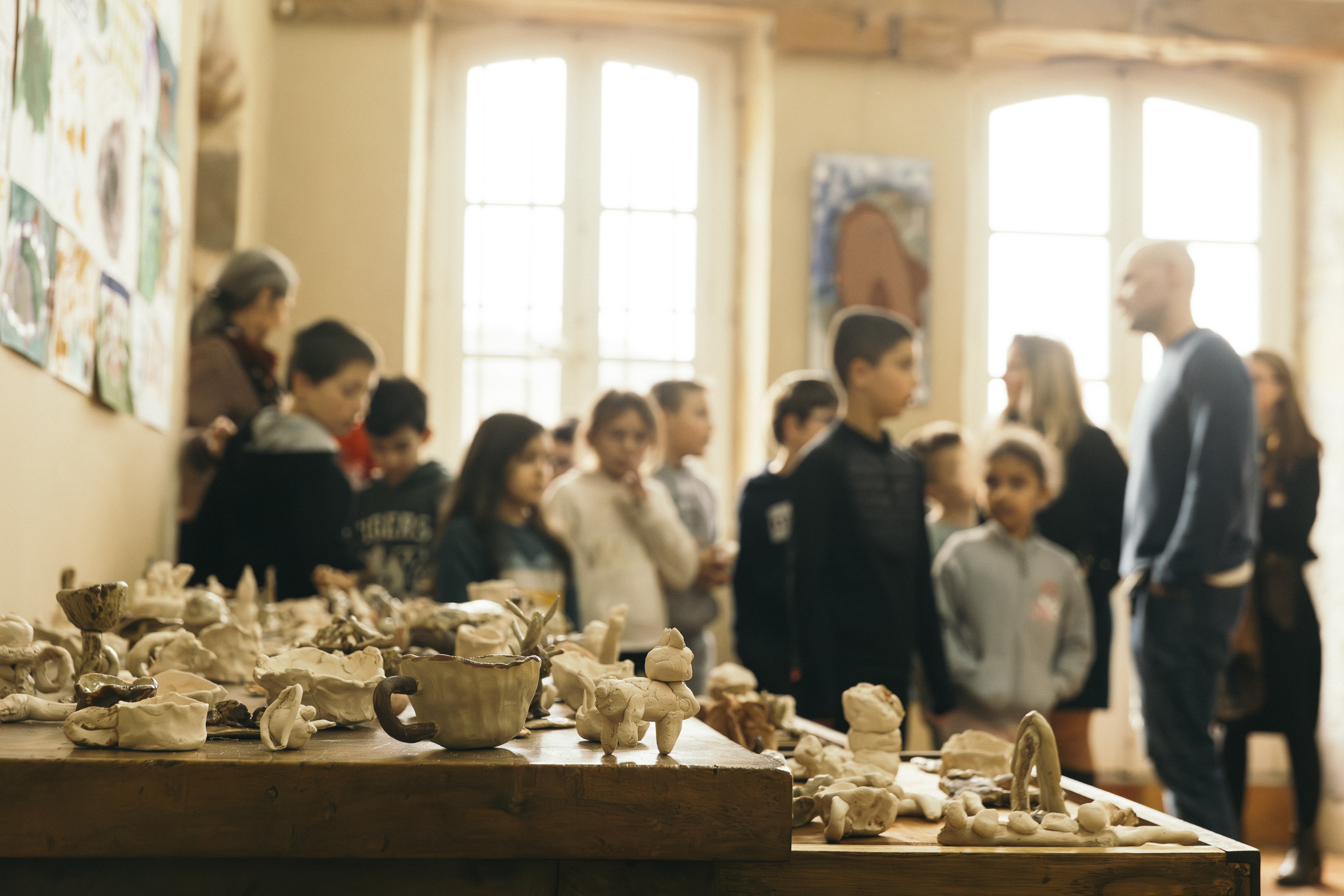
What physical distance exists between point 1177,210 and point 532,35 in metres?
3.13

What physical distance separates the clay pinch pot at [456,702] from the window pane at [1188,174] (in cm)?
585

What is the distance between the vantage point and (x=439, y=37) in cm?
579

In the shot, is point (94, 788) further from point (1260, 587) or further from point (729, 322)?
point (729, 322)

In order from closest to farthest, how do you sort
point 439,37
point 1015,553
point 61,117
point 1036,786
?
point 1036,786 < point 61,117 < point 1015,553 < point 439,37

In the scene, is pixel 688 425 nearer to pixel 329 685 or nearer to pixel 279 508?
pixel 279 508

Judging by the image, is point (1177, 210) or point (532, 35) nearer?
point (532, 35)

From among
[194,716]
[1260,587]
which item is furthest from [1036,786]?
[1260,587]

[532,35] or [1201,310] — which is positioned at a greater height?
[532,35]

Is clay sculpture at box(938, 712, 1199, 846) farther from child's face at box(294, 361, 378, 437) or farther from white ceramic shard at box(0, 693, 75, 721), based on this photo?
child's face at box(294, 361, 378, 437)

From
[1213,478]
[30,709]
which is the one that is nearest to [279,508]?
[30,709]

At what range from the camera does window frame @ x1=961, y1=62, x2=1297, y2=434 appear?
20.1ft

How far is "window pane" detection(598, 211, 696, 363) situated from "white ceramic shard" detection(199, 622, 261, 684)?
4.22 metres

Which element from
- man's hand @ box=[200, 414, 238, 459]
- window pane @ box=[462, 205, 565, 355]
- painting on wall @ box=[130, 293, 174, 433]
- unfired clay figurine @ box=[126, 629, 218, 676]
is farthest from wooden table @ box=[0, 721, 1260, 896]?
window pane @ box=[462, 205, 565, 355]

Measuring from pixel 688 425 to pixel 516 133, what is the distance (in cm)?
208
